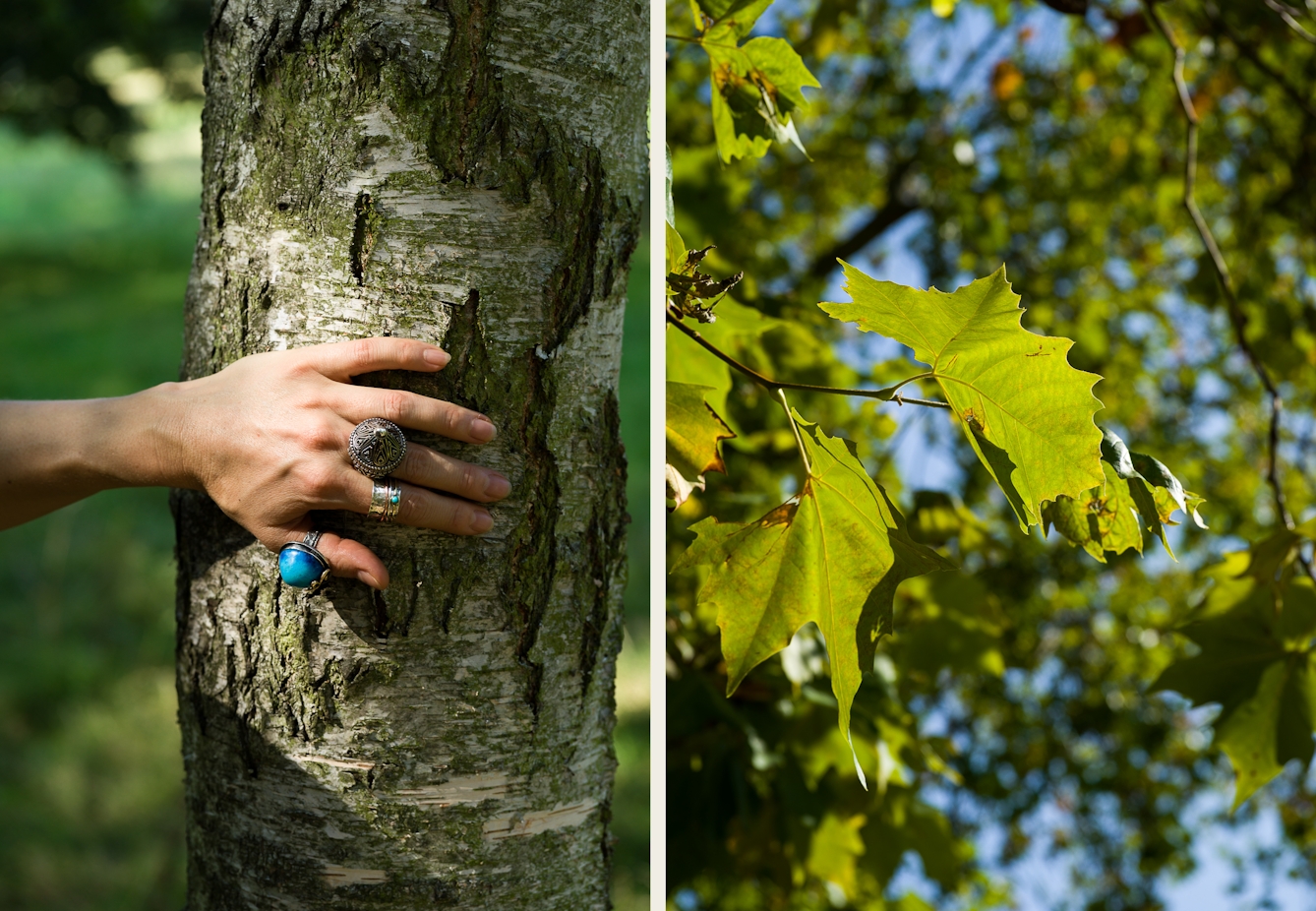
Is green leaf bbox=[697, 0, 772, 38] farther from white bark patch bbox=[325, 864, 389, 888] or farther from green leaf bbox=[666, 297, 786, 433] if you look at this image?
white bark patch bbox=[325, 864, 389, 888]

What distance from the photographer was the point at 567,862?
2.68 ft

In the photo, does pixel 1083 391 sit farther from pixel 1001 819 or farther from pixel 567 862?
pixel 1001 819

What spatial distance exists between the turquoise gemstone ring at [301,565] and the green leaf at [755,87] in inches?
20.5

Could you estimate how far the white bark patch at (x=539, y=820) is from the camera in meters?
0.77

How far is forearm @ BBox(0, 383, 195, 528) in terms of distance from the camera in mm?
750

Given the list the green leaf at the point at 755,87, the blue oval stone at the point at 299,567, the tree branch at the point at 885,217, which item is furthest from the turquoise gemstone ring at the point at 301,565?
the tree branch at the point at 885,217

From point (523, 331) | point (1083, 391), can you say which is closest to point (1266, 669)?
point (1083, 391)

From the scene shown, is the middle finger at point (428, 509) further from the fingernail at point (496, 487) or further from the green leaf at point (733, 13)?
the green leaf at point (733, 13)

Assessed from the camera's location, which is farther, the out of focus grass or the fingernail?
the out of focus grass

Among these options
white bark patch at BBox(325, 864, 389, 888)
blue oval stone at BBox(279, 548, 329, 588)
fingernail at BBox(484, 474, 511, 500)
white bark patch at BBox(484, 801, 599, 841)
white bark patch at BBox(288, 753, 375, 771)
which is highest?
fingernail at BBox(484, 474, 511, 500)

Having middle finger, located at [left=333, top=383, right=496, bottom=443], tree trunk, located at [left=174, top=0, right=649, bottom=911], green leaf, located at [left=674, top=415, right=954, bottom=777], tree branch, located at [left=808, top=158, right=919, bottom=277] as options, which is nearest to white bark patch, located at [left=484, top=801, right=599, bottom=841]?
tree trunk, located at [left=174, top=0, right=649, bottom=911]

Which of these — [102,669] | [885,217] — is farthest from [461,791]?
[102,669]

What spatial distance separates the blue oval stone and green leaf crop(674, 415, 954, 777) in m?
0.25

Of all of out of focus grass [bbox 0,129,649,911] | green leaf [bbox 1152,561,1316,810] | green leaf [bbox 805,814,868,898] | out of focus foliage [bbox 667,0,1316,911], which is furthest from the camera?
out of focus grass [bbox 0,129,649,911]
